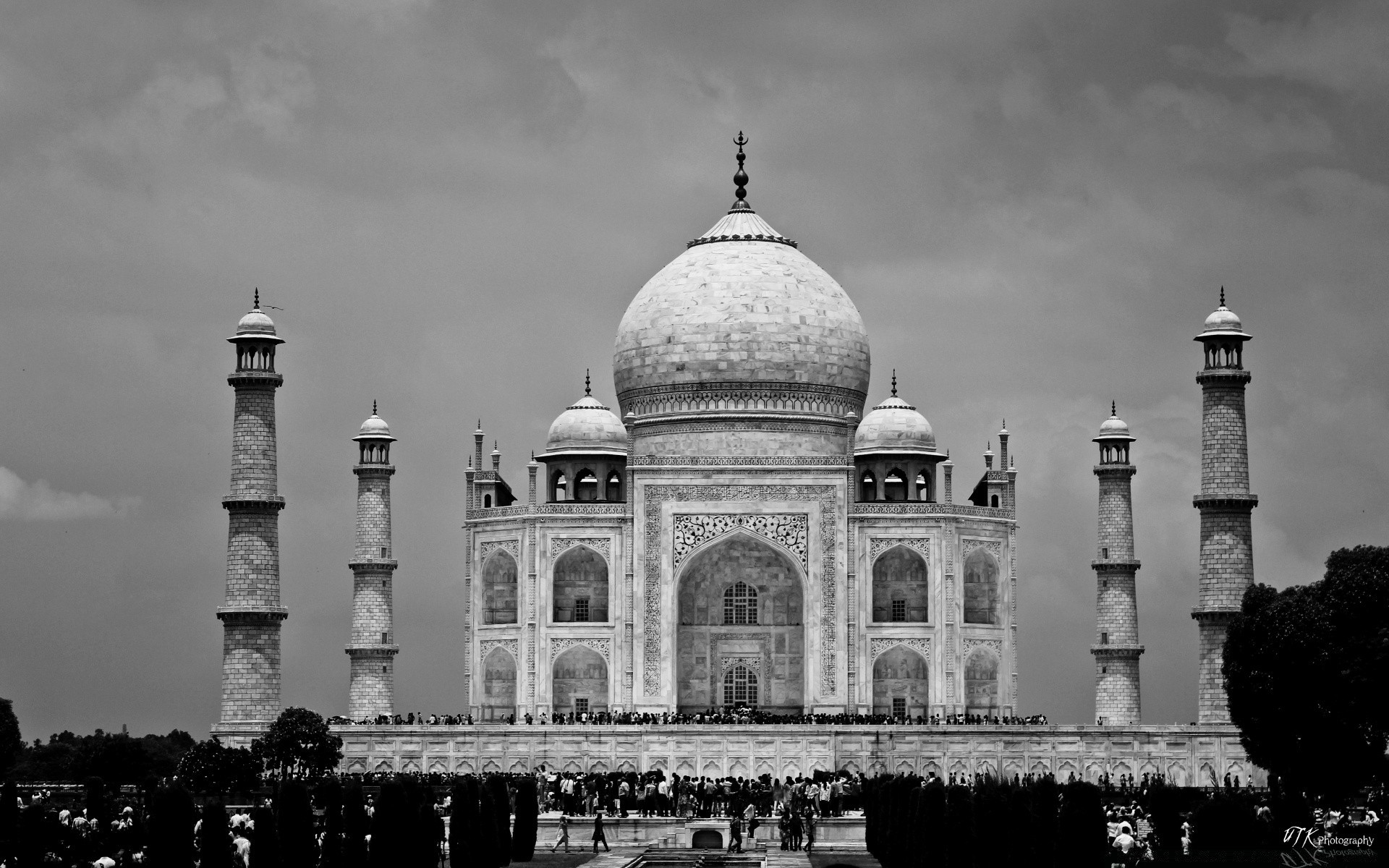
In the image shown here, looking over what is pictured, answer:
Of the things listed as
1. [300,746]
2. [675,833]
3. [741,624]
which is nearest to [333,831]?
[675,833]

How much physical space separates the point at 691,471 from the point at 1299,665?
13.5 meters

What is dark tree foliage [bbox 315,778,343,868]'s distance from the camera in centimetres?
2645

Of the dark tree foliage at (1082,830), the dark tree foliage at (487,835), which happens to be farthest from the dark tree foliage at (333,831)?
the dark tree foliage at (1082,830)

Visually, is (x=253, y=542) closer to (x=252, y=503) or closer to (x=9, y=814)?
(x=252, y=503)

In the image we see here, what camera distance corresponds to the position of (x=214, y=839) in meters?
24.8

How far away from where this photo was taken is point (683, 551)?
46.9 metres

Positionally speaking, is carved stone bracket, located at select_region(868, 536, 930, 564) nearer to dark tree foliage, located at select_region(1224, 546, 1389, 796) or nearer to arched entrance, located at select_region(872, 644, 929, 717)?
arched entrance, located at select_region(872, 644, 929, 717)

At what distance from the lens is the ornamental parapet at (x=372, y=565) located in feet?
161

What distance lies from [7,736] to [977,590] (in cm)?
1790

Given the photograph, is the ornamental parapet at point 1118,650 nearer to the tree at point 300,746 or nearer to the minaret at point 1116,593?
the minaret at point 1116,593

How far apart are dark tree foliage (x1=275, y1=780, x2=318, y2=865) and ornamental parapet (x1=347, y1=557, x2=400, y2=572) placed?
887 inches

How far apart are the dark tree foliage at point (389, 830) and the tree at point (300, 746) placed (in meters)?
14.4

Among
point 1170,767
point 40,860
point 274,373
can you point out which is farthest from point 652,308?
point 40,860

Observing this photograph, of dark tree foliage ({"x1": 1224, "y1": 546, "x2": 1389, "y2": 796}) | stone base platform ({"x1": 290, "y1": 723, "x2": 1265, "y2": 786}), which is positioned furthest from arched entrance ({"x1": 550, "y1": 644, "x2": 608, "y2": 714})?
dark tree foliage ({"x1": 1224, "y1": 546, "x2": 1389, "y2": 796})
